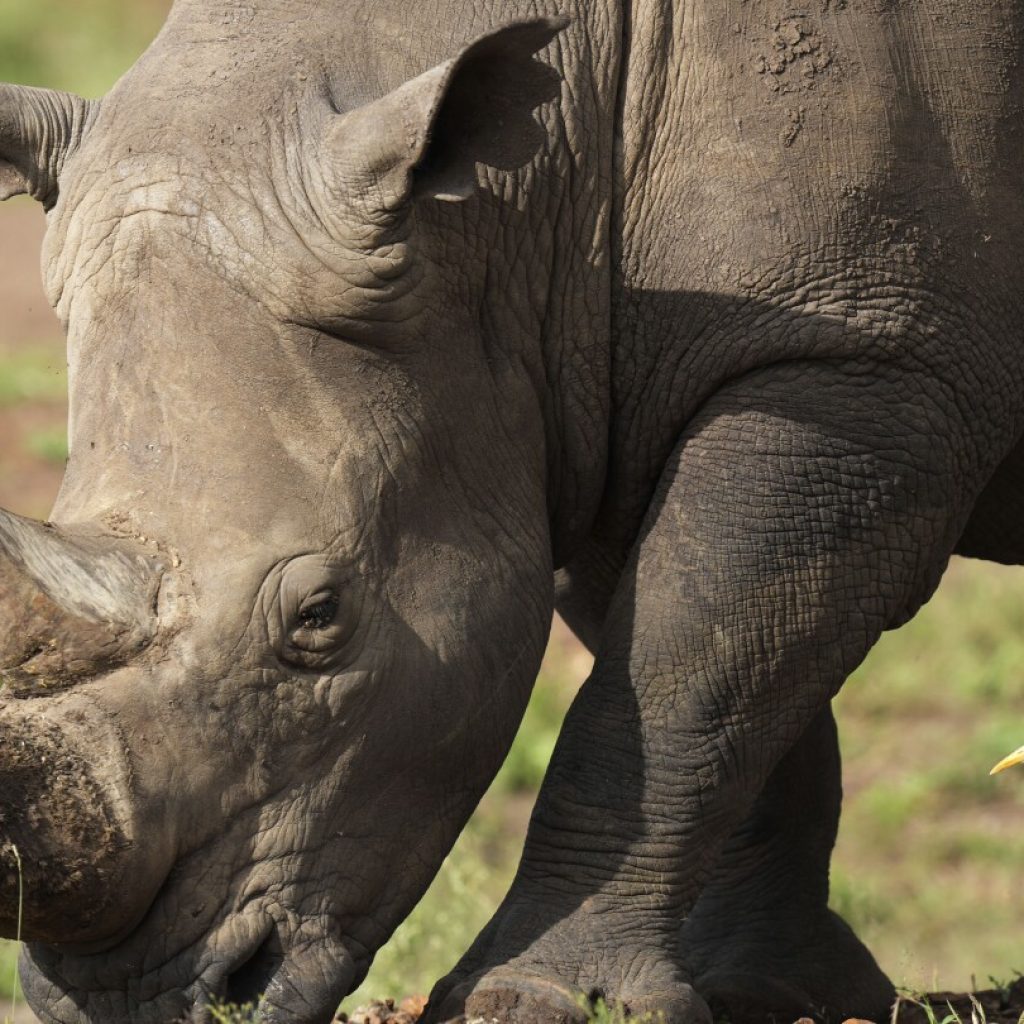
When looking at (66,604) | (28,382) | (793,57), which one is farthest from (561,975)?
(28,382)

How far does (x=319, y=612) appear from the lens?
4.38 meters

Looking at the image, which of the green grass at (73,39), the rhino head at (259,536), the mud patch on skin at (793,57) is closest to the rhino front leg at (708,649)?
the rhino head at (259,536)

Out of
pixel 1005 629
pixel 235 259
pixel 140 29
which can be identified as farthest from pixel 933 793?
pixel 140 29

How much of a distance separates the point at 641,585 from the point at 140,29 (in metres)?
18.1

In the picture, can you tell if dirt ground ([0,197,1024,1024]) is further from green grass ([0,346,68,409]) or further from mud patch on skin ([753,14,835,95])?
mud patch on skin ([753,14,835,95])

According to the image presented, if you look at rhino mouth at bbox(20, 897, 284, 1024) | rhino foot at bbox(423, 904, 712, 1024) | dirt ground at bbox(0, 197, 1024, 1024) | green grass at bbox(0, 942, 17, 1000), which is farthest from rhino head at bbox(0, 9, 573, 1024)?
green grass at bbox(0, 942, 17, 1000)

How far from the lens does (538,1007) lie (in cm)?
458

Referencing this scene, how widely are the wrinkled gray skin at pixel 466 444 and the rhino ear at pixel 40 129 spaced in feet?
0.04

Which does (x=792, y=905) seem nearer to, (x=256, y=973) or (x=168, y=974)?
(x=256, y=973)

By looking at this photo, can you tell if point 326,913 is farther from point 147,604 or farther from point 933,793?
point 933,793

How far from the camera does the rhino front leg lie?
4.68m

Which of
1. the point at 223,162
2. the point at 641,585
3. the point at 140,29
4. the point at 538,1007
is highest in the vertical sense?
the point at 140,29

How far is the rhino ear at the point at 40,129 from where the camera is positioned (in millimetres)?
4703

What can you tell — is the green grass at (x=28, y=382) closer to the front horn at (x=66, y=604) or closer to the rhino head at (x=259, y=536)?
the rhino head at (x=259, y=536)
